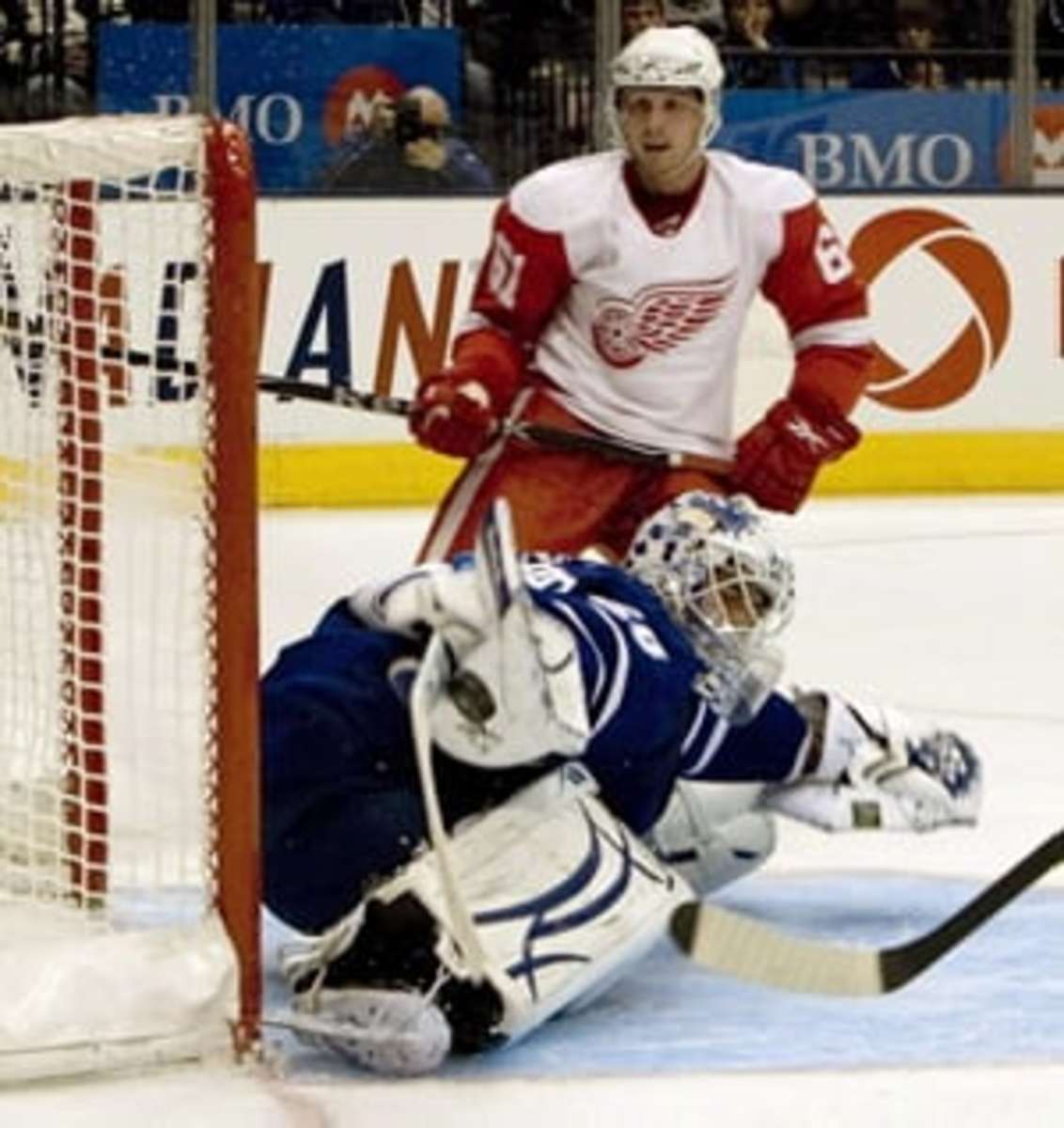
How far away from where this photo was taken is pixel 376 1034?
2803 millimetres

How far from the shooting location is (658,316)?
14.1 ft

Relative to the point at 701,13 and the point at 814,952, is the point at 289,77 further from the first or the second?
the point at 814,952

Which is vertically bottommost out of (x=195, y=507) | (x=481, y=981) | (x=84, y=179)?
(x=481, y=981)

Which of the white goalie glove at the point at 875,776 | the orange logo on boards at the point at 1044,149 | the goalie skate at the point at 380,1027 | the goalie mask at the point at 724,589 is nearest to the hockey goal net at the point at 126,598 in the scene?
the goalie skate at the point at 380,1027

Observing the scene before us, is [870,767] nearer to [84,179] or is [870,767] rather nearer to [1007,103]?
[84,179]

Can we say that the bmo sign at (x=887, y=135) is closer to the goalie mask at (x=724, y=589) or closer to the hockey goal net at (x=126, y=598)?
the hockey goal net at (x=126, y=598)

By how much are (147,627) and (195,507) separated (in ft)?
1.49

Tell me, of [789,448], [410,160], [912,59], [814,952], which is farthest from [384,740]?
[912,59]

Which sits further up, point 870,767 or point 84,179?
point 84,179

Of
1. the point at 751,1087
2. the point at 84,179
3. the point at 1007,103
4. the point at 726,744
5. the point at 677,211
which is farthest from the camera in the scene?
the point at 1007,103

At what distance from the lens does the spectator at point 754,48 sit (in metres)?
8.41

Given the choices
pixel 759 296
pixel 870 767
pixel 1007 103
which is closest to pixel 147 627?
pixel 870 767

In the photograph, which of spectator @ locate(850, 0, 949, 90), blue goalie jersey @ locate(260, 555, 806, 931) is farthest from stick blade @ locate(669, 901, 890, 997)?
spectator @ locate(850, 0, 949, 90)

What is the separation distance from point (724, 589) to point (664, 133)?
49.4 inches
